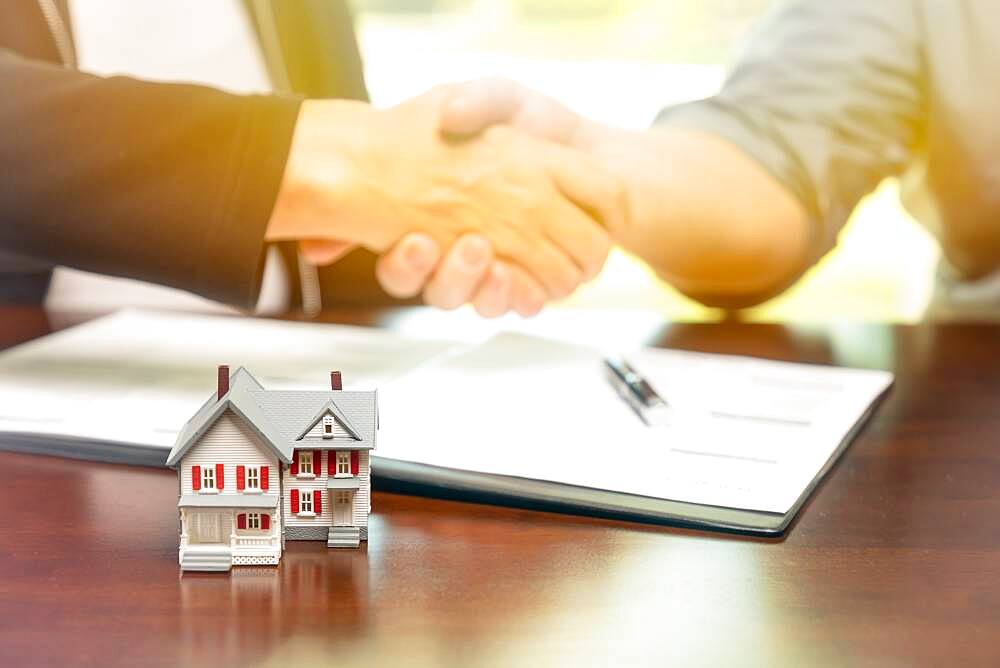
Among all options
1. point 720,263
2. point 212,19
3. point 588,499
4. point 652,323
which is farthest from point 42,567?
point 212,19

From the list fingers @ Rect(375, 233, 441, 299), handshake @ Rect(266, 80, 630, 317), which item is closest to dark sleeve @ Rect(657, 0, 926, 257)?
handshake @ Rect(266, 80, 630, 317)

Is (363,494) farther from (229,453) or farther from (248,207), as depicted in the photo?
(248,207)

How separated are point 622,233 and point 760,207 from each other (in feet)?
0.46

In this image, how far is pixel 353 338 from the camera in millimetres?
800

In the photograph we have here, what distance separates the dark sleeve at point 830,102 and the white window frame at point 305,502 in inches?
26.2

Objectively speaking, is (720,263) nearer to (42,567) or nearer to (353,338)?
(353,338)

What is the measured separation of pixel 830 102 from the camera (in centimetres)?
105

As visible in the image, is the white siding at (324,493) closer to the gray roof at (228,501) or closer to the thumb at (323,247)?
the gray roof at (228,501)

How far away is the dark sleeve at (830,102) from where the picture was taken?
1024 mm

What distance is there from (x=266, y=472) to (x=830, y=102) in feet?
2.55

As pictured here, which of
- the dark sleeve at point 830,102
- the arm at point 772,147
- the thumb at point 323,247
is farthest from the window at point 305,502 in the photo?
the dark sleeve at point 830,102

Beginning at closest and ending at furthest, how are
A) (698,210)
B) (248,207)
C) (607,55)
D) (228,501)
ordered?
(228,501) < (248,207) < (698,210) < (607,55)

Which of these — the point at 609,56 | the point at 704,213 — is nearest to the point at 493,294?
the point at 704,213

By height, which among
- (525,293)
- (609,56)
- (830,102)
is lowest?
(609,56)
